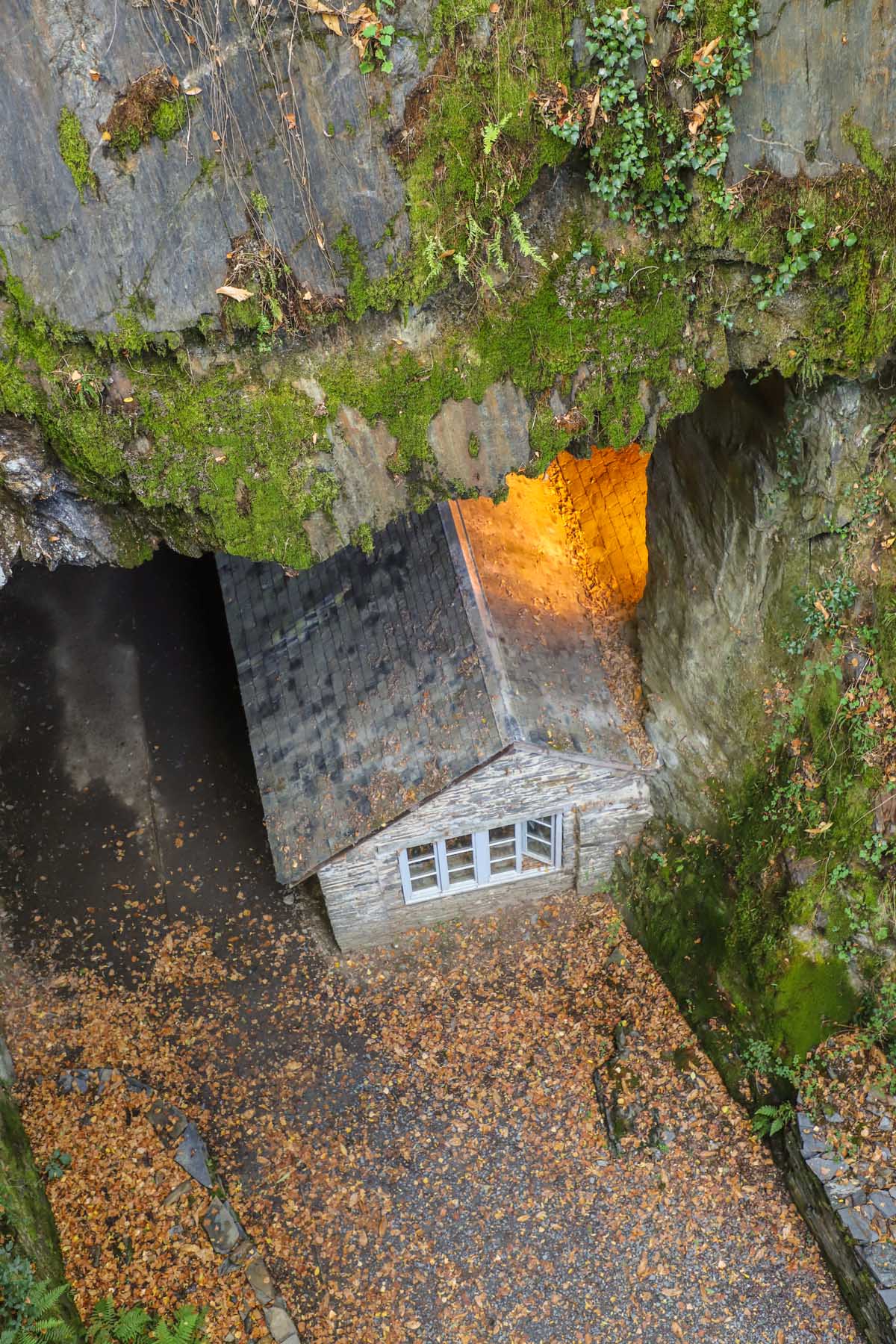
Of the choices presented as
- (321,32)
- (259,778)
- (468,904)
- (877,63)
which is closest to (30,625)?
(259,778)

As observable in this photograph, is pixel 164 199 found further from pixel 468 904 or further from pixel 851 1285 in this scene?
pixel 851 1285

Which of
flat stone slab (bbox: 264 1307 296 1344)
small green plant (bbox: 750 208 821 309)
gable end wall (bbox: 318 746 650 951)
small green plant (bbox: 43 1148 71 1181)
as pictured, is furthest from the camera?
gable end wall (bbox: 318 746 650 951)

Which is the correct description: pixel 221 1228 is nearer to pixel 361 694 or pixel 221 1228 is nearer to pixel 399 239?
pixel 361 694

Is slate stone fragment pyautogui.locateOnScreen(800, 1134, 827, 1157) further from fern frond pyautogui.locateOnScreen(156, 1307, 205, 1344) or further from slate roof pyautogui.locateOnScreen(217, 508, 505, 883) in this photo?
fern frond pyautogui.locateOnScreen(156, 1307, 205, 1344)

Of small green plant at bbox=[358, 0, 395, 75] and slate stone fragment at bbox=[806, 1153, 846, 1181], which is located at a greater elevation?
small green plant at bbox=[358, 0, 395, 75]

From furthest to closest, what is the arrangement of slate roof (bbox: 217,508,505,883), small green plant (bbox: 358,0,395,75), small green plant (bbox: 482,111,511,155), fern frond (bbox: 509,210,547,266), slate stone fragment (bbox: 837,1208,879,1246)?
1. slate roof (bbox: 217,508,505,883)
2. slate stone fragment (bbox: 837,1208,879,1246)
3. fern frond (bbox: 509,210,547,266)
4. small green plant (bbox: 482,111,511,155)
5. small green plant (bbox: 358,0,395,75)

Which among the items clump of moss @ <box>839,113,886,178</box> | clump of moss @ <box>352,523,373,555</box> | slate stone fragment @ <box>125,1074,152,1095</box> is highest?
clump of moss @ <box>839,113,886,178</box>

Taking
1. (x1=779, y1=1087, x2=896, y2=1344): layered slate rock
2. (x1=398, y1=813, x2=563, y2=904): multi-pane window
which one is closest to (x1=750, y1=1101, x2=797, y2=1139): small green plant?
(x1=779, y1=1087, x2=896, y2=1344): layered slate rock
